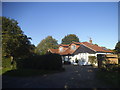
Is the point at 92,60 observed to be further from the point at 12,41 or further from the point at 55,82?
the point at 12,41

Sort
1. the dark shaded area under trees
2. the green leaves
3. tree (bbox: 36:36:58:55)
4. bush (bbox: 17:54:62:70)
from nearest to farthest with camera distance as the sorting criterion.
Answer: bush (bbox: 17:54:62:70)
the dark shaded area under trees
the green leaves
tree (bbox: 36:36:58:55)

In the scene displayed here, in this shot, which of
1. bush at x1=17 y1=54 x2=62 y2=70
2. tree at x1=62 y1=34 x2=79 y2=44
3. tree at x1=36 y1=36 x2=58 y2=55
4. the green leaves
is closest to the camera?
bush at x1=17 y1=54 x2=62 y2=70

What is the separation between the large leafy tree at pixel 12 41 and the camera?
1728 cm

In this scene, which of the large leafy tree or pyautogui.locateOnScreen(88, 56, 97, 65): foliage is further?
pyautogui.locateOnScreen(88, 56, 97, 65): foliage

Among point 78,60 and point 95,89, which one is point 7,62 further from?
point 95,89

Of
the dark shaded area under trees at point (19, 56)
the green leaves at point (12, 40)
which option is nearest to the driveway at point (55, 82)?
the dark shaded area under trees at point (19, 56)

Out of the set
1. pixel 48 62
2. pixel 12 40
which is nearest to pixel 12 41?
pixel 12 40

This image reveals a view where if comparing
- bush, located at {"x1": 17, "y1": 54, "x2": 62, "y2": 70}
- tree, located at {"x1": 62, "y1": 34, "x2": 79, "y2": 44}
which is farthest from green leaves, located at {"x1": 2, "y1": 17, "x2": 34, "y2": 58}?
tree, located at {"x1": 62, "y1": 34, "x2": 79, "y2": 44}

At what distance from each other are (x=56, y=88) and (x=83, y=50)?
19165 mm

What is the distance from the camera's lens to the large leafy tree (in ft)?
56.7

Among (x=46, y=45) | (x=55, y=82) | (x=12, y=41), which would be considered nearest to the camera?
(x=55, y=82)

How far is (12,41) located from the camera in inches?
675

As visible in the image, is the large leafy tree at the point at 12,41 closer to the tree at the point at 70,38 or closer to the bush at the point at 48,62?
the bush at the point at 48,62

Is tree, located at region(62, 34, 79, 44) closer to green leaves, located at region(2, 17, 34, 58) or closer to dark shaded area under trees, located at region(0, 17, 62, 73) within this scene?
dark shaded area under trees, located at region(0, 17, 62, 73)
